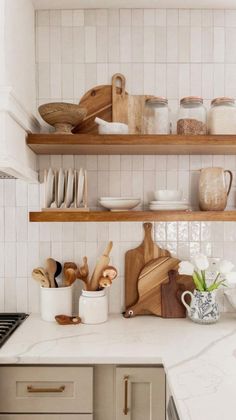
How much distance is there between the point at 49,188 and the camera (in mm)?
1907

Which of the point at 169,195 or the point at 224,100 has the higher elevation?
the point at 224,100

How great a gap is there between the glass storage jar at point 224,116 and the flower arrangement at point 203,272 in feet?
1.95

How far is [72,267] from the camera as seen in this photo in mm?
2043

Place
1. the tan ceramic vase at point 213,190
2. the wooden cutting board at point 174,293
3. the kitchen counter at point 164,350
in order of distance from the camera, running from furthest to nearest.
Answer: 1. the wooden cutting board at point 174,293
2. the tan ceramic vase at point 213,190
3. the kitchen counter at point 164,350

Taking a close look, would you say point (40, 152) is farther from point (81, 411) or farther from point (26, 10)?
point (81, 411)

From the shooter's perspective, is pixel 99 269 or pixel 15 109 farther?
pixel 99 269

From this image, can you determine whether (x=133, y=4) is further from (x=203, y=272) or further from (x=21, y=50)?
(x=203, y=272)

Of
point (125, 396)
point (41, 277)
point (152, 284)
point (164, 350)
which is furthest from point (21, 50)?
point (125, 396)

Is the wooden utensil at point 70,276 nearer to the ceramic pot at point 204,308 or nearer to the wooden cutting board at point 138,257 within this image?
the wooden cutting board at point 138,257

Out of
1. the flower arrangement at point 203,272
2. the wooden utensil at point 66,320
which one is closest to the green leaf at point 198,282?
the flower arrangement at point 203,272

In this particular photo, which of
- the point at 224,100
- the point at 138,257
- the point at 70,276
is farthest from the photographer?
the point at 138,257

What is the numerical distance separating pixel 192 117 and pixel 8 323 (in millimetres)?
1296

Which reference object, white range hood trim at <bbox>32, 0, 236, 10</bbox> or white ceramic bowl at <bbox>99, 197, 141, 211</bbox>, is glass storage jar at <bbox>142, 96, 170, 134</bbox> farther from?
white range hood trim at <bbox>32, 0, 236, 10</bbox>

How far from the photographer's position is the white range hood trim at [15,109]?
1.48 meters
